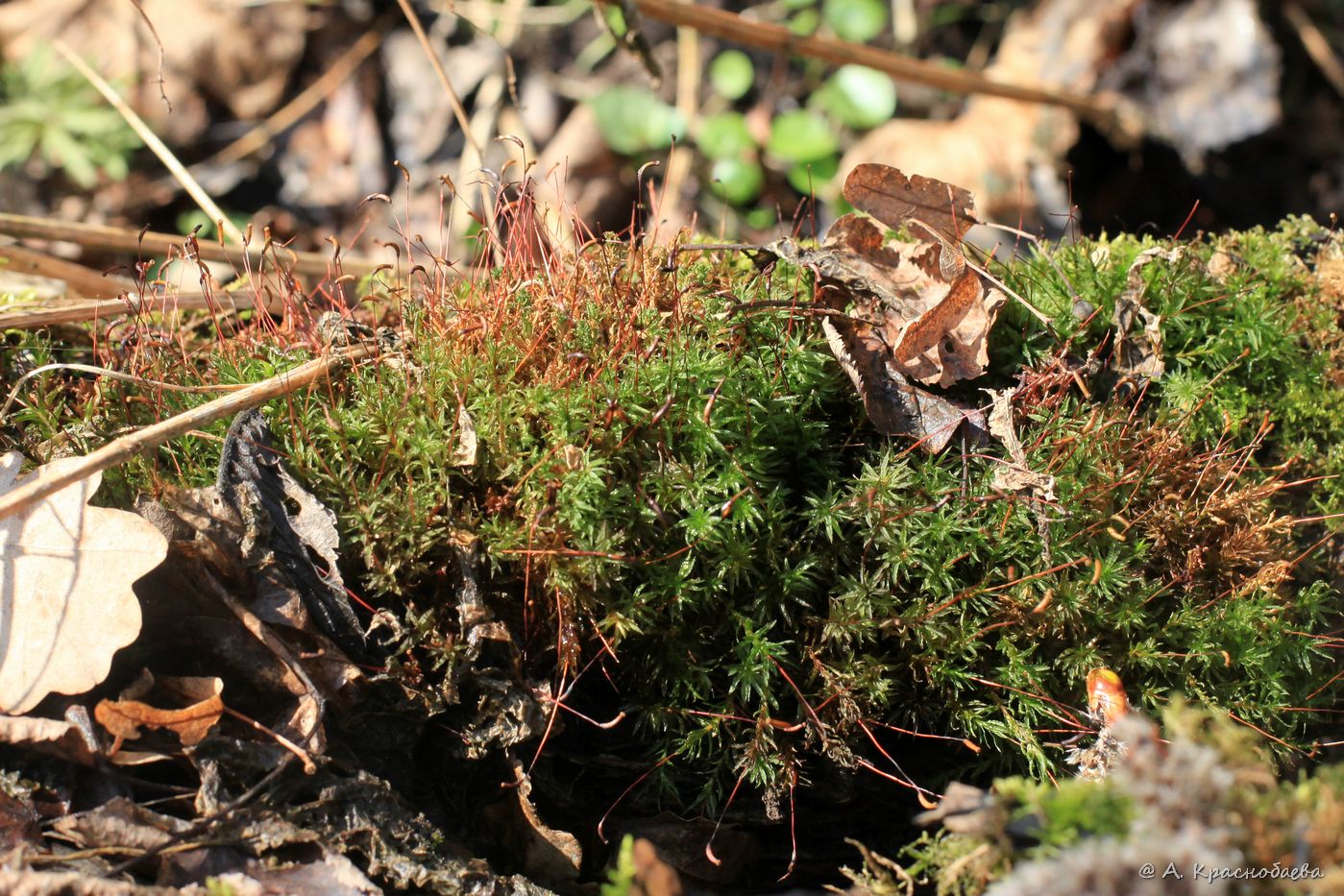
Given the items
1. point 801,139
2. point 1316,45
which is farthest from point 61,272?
point 1316,45

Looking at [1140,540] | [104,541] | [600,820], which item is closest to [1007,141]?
[1140,540]

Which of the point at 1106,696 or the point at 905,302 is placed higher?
the point at 905,302

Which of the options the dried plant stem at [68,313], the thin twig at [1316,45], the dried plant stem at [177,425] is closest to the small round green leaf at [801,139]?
the thin twig at [1316,45]

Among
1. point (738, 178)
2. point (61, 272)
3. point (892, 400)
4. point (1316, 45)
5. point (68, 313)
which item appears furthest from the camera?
point (738, 178)

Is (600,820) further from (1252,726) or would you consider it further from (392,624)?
(1252,726)

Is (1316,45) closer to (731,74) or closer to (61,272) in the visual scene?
(731,74)

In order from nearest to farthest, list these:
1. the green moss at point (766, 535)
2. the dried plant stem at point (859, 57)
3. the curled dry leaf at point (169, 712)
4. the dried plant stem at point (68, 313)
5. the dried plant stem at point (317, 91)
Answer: the curled dry leaf at point (169, 712) < the green moss at point (766, 535) < the dried plant stem at point (68, 313) < the dried plant stem at point (859, 57) < the dried plant stem at point (317, 91)

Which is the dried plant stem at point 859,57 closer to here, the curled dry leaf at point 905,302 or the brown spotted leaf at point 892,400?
the curled dry leaf at point 905,302
